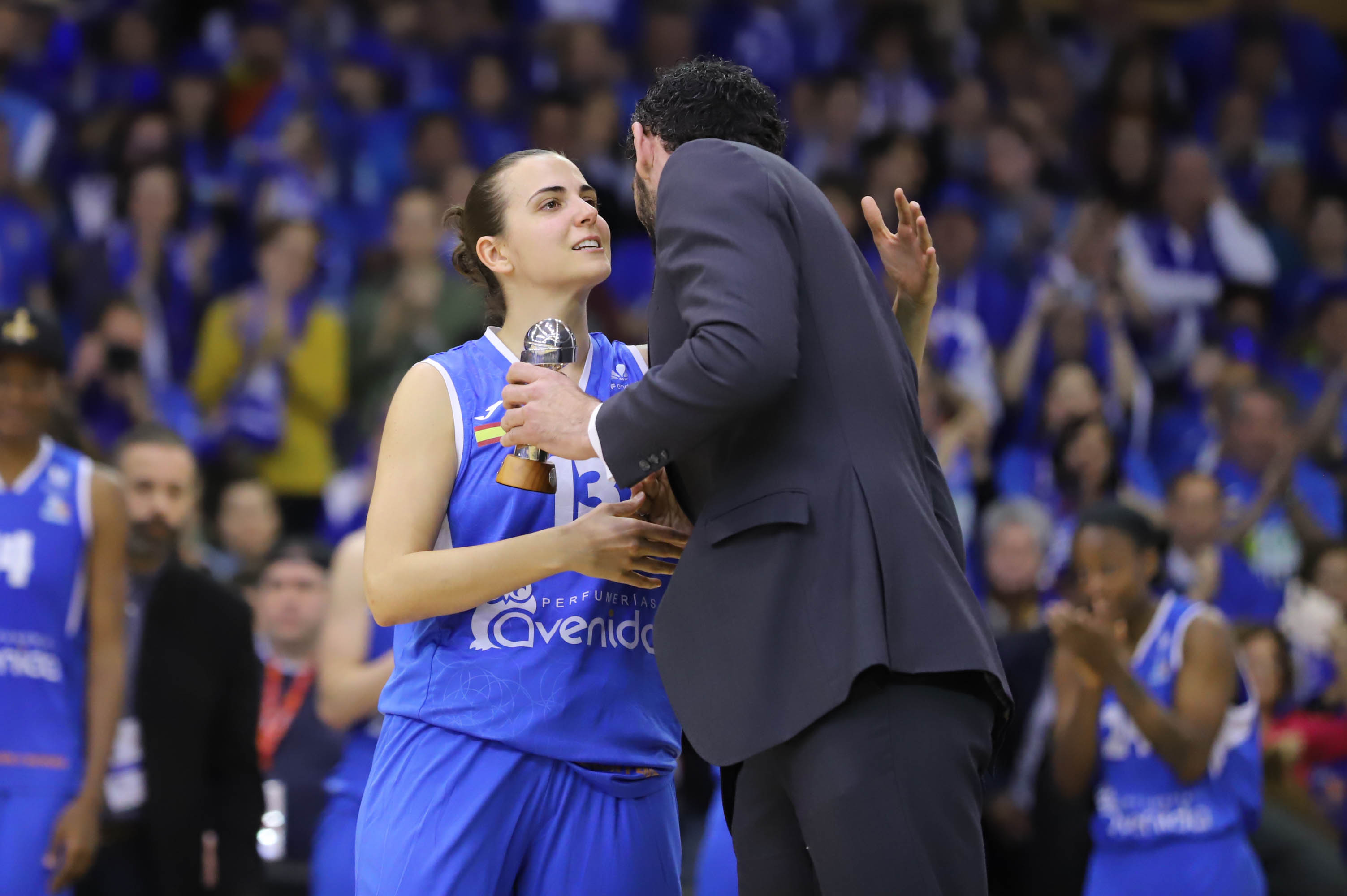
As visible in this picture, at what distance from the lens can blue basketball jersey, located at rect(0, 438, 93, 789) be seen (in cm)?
459

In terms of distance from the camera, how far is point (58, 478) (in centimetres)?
481

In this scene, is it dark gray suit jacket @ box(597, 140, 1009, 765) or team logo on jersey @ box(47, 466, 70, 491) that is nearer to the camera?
dark gray suit jacket @ box(597, 140, 1009, 765)

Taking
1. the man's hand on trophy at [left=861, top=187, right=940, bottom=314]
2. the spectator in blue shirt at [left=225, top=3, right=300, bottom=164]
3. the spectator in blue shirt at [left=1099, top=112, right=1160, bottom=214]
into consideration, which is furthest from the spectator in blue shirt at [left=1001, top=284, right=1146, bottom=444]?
the man's hand on trophy at [left=861, top=187, right=940, bottom=314]

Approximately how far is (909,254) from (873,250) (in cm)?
585

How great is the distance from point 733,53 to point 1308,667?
17.8 feet

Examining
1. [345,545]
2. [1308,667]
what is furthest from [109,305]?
[1308,667]

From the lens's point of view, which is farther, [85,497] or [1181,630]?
[1181,630]

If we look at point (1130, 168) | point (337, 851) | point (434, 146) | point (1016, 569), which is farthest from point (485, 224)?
point (1130, 168)

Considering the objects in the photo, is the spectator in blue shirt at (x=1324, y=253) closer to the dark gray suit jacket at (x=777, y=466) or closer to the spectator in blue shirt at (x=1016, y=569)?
the spectator in blue shirt at (x=1016, y=569)

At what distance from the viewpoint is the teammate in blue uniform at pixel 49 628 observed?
4.56 m

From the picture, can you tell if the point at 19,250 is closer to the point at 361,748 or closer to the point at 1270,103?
the point at 361,748

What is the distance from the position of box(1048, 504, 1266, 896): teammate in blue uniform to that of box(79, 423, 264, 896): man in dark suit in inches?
107

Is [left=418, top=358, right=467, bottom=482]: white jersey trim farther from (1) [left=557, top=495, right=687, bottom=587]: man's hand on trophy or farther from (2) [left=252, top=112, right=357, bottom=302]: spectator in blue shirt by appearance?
(2) [left=252, top=112, right=357, bottom=302]: spectator in blue shirt

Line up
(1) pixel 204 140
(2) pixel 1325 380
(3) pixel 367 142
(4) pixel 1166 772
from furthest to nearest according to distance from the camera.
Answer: (2) pixel 1325 380
(3) pixel 367 142
(1) pixel 204 140
(4) pixel 1166 772
